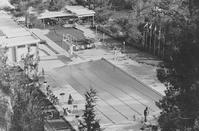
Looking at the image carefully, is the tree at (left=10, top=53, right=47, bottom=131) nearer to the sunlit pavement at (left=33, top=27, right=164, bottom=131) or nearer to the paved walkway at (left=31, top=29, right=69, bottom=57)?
the sunlit pavement at (left=33, top=27, right=164, bottom=131)

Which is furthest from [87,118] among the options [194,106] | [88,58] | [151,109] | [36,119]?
[88,58]

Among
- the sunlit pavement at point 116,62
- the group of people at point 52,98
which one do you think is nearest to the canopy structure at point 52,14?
the sunlit pavement at point 116,62

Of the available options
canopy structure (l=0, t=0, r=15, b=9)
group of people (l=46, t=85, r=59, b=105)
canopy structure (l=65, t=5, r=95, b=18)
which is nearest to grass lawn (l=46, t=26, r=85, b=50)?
canopy structure (l=65, t=5, r=95, b=18)

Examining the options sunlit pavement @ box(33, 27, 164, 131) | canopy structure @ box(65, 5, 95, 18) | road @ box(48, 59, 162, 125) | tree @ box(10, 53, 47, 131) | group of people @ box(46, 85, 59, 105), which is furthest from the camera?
canopy structure @ box(65, 5, 95, 18)

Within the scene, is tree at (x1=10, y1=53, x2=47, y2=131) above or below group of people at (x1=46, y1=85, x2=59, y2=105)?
above

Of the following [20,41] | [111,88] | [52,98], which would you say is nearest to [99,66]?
[111,88]

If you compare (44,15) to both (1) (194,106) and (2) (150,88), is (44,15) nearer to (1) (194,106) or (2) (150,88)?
(2) (150,88)
